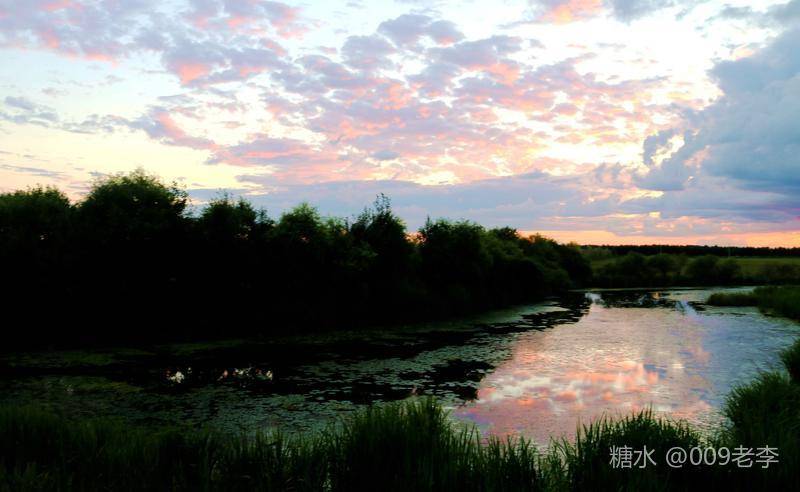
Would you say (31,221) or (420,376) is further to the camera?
(31,221)

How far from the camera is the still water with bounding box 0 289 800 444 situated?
29.3 ft

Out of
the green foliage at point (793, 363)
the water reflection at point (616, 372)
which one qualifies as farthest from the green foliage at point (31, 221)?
the green foliage at point (793, 363)

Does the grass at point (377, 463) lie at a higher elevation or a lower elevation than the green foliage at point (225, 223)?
lower

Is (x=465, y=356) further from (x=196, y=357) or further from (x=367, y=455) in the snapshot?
(x=367, y=455)

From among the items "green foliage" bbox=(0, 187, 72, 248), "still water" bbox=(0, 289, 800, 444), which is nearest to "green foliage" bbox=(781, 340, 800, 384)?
"still water" bbox=(0, 289, 800, 444)

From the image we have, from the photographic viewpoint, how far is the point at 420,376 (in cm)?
1190

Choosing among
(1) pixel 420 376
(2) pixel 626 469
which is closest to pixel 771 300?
(1) pixel 420 376

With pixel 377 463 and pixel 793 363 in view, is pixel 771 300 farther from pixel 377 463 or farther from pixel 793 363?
pixel 377 463

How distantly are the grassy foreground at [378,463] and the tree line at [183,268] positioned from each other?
11.8 metres

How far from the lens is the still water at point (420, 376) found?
352 inches

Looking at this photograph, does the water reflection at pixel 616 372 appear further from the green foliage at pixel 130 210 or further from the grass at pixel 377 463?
the green foliage at pixel 130 210

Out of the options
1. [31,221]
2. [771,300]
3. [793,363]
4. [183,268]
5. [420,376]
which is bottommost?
[420,376]

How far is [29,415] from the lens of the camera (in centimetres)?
641

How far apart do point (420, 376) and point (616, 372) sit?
470 cm
